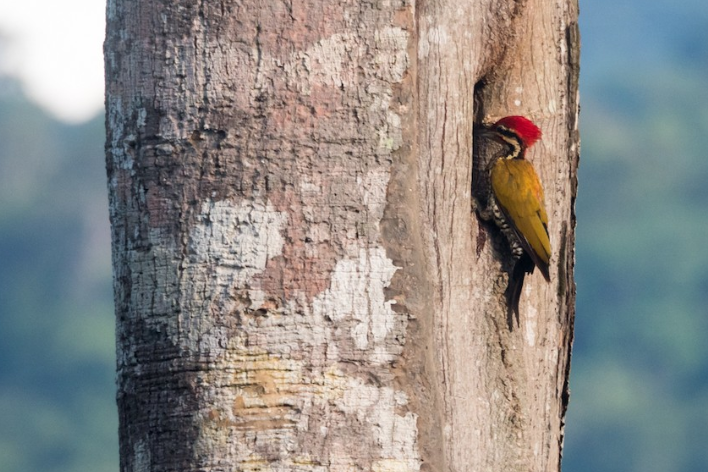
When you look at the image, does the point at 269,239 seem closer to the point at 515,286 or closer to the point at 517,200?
the point at 515,286

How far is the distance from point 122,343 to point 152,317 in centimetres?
13

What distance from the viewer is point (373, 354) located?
2.43 meters

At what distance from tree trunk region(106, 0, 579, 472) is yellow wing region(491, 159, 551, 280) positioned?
2.60 ft

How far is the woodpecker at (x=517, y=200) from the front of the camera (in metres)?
3.28

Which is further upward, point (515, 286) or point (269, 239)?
point (515, 286)

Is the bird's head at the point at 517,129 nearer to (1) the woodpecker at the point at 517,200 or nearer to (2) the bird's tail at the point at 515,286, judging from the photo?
(1) the woodpecker at the point at 517,200

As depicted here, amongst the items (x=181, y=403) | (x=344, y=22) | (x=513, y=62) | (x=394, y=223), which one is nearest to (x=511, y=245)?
(x=513, y=62)

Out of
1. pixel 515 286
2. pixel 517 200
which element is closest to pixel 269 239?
pixel 515 286

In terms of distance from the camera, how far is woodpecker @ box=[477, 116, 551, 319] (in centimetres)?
328

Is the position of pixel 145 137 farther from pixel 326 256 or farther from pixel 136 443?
pixel 136 443

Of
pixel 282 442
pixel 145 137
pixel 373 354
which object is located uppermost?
pixel 145 137

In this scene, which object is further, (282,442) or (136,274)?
(136,274)

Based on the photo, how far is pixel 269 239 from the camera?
7.91 feet

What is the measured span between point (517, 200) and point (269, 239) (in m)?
1.27
